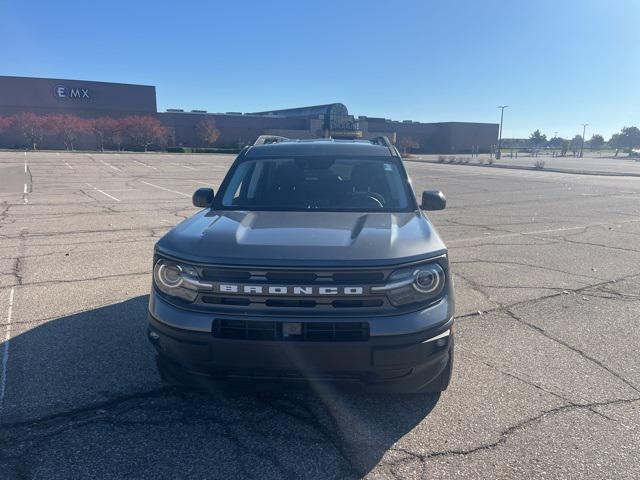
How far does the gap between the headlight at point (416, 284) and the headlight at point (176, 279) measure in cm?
114

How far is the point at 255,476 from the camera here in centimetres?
271

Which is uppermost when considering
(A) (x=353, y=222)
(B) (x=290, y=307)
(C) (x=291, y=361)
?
(A) (x=353, y=222)

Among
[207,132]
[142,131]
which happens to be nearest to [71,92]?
[142,131]

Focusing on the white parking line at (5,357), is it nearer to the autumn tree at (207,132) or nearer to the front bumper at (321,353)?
the front bumper at (321,353)

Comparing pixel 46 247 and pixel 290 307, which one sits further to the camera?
pixel 46 247

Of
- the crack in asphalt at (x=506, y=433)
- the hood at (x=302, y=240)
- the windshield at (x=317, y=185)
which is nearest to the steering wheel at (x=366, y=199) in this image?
the windshield at (x=317, y=185)

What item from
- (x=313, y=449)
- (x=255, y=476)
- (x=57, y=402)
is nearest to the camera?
(x=255, y=476)

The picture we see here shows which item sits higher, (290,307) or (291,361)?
(290,307)

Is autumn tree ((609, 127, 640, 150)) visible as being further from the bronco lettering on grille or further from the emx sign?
the bronco lettering on grille

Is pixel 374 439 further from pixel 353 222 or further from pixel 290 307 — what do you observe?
pixel 353 222

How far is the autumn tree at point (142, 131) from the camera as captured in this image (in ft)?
A: 201

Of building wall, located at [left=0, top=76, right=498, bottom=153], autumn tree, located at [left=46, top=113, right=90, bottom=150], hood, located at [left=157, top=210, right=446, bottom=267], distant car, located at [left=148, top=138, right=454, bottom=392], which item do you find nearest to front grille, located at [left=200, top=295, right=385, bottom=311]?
distant car, located at [left=148, top=138, right=454, bottom=392]

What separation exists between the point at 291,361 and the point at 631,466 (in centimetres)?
202

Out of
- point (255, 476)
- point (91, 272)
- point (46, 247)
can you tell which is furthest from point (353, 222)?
point (46, 247)
